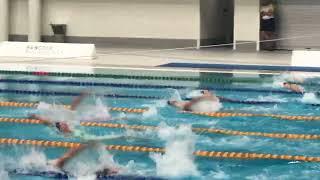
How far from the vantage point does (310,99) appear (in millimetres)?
→ 6152

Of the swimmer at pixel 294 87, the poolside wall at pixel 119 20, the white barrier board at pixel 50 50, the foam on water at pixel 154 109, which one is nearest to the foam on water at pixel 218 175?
the foam on water at pixel 154 109

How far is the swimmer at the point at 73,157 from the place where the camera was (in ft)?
11.4

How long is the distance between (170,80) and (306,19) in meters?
6.06

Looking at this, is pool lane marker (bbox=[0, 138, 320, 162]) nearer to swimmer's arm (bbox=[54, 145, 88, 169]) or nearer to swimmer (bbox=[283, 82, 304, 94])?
swimmer's arm (bbox=[54, 145, 88, 169])

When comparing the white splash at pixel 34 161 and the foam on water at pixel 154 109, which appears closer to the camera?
the white splash at pixel 34 161

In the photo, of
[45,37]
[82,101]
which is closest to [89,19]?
[45,37]

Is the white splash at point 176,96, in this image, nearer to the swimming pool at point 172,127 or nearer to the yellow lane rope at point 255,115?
the swimming pool at point 172,127

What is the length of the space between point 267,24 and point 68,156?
359 inches

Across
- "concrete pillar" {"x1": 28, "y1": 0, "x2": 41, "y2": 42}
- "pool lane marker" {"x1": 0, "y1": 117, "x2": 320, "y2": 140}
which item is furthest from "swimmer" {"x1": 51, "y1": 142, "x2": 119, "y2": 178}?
"concrete pillar" {"x1": 28, "y1": 0, "x2": 41, "y2": 42}

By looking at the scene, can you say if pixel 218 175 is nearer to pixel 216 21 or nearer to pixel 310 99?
pixel 310 99

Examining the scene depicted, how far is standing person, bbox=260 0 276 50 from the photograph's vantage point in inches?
481

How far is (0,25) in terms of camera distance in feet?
43.9

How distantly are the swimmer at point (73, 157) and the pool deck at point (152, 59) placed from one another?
4907 mm

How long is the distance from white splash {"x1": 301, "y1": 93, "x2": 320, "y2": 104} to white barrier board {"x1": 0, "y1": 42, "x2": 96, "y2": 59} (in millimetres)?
4661
